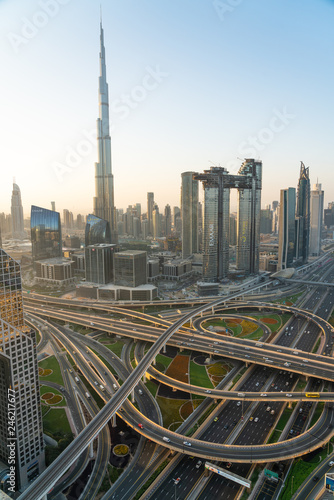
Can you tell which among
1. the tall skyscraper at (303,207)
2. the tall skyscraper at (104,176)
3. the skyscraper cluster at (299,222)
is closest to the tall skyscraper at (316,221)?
the skyscraper cluster at (299,222)

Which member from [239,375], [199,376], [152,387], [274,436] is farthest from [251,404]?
[152,387]

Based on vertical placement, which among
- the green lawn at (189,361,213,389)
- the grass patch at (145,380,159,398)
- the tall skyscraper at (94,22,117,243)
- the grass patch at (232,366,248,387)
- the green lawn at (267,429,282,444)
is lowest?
the green lawn at (267,429,282,444)

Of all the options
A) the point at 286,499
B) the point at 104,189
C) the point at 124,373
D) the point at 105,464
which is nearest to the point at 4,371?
the point at 105,464

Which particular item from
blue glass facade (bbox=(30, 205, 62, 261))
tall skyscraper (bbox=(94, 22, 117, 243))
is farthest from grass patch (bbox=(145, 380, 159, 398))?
tall skyscraper (bbox=(94, 22, 117, 243))

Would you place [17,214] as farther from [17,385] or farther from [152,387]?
[17,385]

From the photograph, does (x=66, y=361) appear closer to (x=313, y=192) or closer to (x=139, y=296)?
(x=139, y=296)

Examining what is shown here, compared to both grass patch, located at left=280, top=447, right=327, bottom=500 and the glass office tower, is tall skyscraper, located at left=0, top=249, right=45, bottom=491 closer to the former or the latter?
grass patch, located at left=280, top=447, right=327, bottom=500
